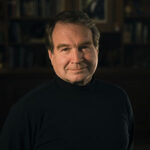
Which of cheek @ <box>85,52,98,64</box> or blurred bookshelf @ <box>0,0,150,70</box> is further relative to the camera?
blurred bookshelf @ <box>0,0,150,70</box>

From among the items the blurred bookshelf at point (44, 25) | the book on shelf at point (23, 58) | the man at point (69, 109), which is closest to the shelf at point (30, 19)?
the blurred bookshelf at point (44, 25)

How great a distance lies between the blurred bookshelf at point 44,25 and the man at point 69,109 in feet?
8.69

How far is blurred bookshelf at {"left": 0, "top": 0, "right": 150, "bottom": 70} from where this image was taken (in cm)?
346

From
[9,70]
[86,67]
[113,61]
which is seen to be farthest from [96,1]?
[86,67]

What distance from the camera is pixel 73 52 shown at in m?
0.85

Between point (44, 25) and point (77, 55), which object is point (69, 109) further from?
point (44, 25)

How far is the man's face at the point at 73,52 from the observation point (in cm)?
83

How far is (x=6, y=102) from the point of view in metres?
3.27

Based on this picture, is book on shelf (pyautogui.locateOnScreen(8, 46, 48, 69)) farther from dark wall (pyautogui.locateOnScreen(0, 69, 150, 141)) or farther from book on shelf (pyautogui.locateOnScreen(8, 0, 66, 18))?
book on shelf (pyautogui.locateOnScreen(8, 0, 66, 18))

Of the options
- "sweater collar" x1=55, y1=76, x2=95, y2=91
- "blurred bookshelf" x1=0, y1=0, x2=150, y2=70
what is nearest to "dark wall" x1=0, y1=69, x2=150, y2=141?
"blurred bookshelf" x1=0, y1=0, x2=150, y2=70

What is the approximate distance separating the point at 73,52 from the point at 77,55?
2cm

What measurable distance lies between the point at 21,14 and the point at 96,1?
42.9 inches

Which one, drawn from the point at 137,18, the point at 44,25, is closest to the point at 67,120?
the point at 44,25

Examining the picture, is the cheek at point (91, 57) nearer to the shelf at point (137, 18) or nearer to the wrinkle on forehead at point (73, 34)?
the wrinkle on forehead at point (73, 34)
